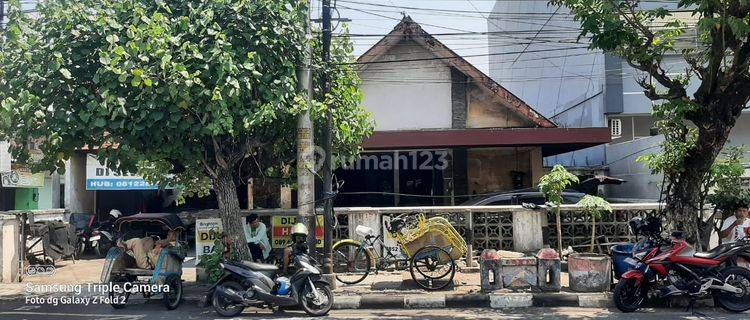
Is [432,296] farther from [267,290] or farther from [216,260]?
[216,260]

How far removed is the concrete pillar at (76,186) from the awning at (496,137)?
8971 mm

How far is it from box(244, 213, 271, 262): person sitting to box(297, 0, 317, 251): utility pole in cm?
158

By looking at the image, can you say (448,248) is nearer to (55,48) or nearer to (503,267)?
(503,267)

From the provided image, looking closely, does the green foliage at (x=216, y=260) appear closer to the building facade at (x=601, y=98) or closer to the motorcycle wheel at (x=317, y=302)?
the motorcycle wheel at (x=317, y=302)

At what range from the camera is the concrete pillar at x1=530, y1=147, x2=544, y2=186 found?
54.2ft

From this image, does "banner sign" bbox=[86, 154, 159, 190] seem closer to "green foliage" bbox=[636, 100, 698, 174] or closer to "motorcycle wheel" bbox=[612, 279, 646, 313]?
"motorcycle wheel" bbox=[612, 279, 646, 313]

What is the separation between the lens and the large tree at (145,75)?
7.87 metres

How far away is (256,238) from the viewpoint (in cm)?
1055

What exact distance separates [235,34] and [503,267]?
5.62 m

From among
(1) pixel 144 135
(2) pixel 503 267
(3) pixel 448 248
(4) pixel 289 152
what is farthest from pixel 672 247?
(1) pixel 144 135

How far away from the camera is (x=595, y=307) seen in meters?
8.59

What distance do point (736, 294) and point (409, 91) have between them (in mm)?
9847

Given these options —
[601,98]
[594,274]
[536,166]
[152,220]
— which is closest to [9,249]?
[152,220]

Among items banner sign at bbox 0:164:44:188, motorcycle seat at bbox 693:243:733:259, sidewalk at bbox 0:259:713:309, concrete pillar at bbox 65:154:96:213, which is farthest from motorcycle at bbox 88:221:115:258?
motorcycle seat at bbox 693:243:733:259
